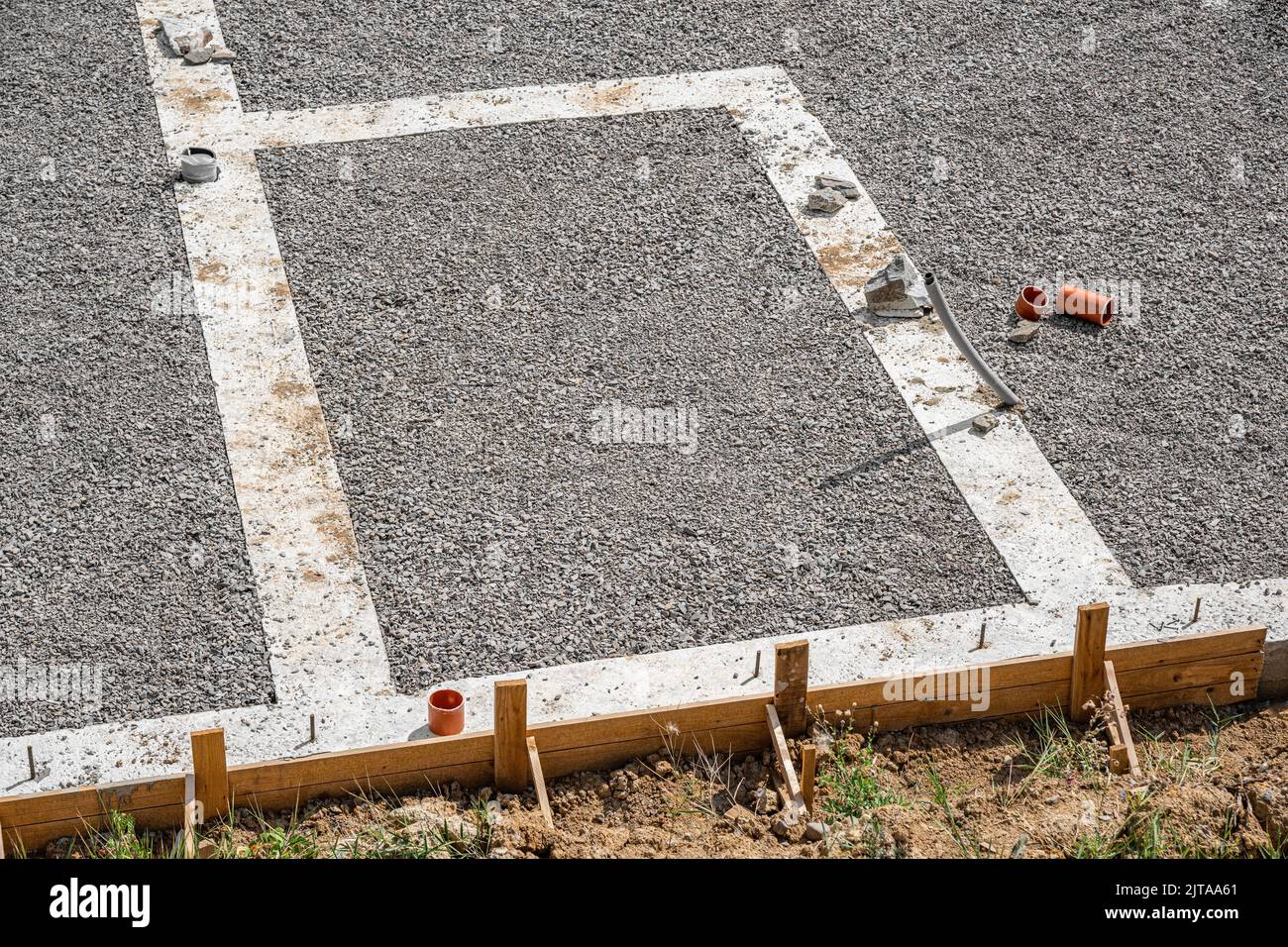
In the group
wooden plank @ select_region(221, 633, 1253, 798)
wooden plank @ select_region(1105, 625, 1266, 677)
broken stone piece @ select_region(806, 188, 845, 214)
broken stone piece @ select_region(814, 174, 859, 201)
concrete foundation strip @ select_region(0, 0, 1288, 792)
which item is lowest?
wooden plank @ select_region(221, 633, 1253, 798)

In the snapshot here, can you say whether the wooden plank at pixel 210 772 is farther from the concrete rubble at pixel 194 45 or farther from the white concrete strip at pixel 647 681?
the concrete rubble at pixel 194 45

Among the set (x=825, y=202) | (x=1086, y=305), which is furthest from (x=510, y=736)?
(x=825, y=202)

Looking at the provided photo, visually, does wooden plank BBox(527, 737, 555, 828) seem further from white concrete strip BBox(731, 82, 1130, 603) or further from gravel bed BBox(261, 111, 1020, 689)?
white concrete strip BBox(731, 82, 1130, 603)

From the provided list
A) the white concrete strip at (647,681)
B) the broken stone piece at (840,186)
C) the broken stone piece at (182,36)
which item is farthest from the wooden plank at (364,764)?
the broken stone piece at (182,36)

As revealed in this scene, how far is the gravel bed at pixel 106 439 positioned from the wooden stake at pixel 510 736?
129 centimetres

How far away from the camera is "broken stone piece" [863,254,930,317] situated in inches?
346

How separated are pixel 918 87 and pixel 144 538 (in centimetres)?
636

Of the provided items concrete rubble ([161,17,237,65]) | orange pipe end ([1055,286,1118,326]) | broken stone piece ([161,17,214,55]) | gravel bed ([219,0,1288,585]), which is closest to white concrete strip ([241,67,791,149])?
gravel bed ([219,0,1288,585])

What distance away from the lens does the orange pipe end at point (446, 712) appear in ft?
20.8

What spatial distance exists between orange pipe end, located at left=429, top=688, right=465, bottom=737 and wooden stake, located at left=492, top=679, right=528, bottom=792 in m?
0.51
